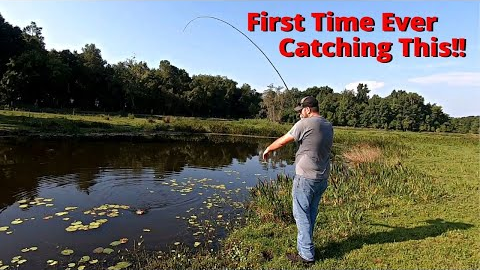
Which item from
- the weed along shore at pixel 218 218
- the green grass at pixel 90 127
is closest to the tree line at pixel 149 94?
the green grass at pixel 90 127

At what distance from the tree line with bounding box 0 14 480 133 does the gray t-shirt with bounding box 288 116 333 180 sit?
25645 mm

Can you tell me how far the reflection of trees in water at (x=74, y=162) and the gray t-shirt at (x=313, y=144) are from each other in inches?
325

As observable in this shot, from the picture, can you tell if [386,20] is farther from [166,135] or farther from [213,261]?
[166,135]

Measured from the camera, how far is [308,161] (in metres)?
5.43

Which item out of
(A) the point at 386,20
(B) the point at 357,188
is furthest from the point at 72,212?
(A) the point at 386,20

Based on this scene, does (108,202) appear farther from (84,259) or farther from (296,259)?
(296,259)

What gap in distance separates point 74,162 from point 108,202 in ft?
24.3

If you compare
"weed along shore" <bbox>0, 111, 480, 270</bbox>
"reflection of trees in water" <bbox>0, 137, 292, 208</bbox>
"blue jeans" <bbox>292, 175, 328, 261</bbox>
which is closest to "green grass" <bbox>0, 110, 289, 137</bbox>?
"reflection of trees in water" <bbox>0, 137, 292, 208</bbox>

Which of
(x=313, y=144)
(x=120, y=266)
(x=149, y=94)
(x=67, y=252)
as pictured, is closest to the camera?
(x=313, y=144)

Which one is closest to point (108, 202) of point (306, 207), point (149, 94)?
point (306, 207)

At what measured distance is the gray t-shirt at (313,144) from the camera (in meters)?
5.32

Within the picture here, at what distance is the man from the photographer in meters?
5.34

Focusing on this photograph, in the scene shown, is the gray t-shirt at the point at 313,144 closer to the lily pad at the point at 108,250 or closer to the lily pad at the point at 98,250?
the lily pad at the point at 108,250

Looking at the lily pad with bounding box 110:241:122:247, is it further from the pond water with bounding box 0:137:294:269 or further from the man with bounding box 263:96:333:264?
the man with bounding box 263:96:333:264
